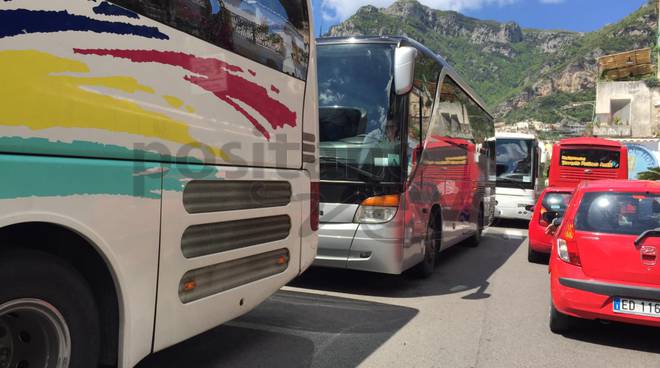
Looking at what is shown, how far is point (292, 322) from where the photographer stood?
538 cm

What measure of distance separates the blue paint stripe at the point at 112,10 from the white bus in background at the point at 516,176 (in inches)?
592

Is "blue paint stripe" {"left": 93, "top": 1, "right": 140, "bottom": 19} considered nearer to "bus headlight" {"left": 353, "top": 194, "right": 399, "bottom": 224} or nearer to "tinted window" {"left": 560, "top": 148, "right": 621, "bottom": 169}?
"bus headlight" {"left": 353, "top": 194, "right": 399, "bottom": 224}

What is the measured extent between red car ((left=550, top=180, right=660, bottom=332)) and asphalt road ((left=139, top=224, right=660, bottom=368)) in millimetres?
373

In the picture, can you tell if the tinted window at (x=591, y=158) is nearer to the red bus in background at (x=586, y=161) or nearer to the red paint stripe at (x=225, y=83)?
the red bus in background at (x=586, y=161)

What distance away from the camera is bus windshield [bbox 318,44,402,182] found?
21.4 ft

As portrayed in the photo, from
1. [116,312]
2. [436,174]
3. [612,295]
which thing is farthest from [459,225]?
[116,312]

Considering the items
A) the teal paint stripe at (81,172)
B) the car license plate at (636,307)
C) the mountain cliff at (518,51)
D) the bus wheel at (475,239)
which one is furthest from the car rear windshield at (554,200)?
the mountain cliff at (518,51)

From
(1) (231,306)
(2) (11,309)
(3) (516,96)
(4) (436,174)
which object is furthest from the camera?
(3) (516,96)

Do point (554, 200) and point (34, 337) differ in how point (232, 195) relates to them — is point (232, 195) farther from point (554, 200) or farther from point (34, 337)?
point (554, 200)

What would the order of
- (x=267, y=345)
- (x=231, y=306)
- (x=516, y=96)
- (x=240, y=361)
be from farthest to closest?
(x=516, y=96) < (x=267, y=345) < (x=240, y=361) < (x=231, y=306)

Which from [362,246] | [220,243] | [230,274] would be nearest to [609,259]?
[362,246]

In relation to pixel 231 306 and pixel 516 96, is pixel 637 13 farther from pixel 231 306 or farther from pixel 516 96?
pixel 231 306

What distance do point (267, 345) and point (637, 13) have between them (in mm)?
110802

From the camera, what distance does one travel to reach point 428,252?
784 centimetres
